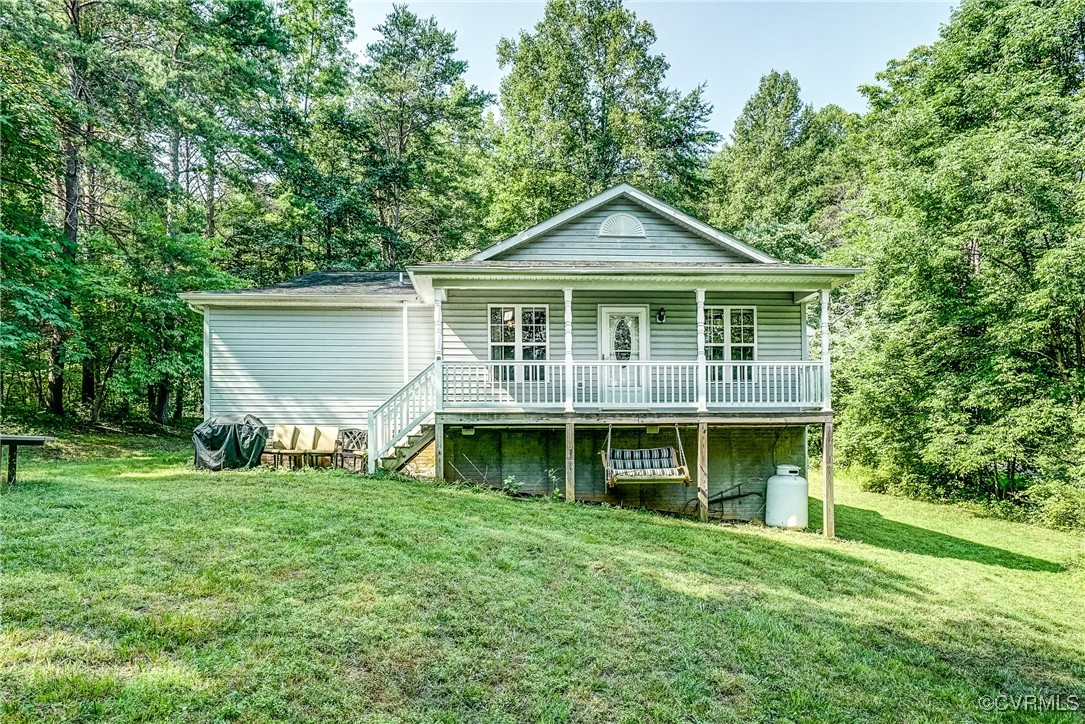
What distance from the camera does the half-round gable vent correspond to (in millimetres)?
11680

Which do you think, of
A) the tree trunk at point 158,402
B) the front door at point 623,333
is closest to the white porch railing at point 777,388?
the front door at point 623,333

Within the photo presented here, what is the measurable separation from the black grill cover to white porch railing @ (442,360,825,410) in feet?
12.7

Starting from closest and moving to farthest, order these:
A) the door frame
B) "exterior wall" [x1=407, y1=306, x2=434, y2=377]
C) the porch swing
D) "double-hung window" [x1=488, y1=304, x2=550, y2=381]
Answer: the porch swing
the door frame
"double-hung window" [x1=488, y1=304, x2=550, y2=381]
"exterior wall" [x1=407, y1=306, x2=434, y2=377]

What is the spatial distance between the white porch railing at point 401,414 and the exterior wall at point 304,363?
1972mm

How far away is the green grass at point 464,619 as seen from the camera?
3.30 meters

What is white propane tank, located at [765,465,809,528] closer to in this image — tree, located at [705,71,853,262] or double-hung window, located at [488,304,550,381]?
double-hung window, located at [488,304,550,381]

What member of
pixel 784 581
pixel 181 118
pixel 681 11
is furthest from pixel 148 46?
pixel 784 581

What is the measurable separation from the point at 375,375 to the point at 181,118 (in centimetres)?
912

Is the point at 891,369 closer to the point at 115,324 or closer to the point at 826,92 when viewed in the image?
the point at 826,92

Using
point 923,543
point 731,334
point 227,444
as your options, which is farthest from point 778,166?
point 227,444

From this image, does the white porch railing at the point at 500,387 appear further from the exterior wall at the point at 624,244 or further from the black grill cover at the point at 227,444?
the black grill cover at the point at 227,444

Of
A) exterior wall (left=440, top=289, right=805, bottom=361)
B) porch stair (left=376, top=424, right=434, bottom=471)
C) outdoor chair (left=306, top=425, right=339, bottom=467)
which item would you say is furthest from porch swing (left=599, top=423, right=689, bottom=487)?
outdoor chair (left=306, top=425, right=339, bottom=467)

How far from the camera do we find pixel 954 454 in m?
13.7

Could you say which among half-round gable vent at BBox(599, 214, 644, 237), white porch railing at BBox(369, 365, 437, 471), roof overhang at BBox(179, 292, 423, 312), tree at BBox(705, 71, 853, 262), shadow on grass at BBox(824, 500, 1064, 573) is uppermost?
tree at BBox(705, 71, 853, 262)
